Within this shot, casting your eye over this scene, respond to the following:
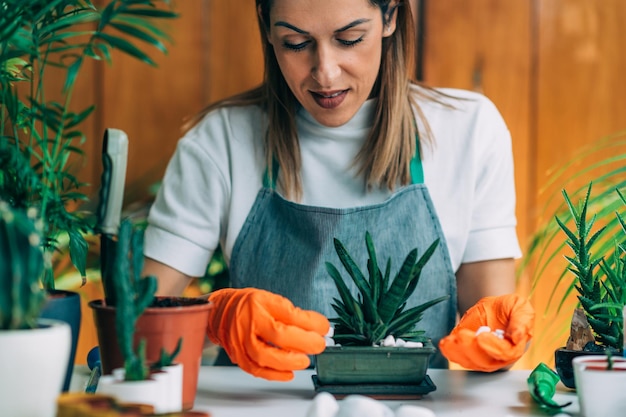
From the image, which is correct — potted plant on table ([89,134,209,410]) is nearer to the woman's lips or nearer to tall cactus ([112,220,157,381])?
tall cactus ([112,220,157,381])

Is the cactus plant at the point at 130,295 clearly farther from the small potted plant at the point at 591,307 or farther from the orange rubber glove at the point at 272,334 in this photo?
the small potted plant at the point at 591,307

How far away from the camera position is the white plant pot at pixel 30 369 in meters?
0.69

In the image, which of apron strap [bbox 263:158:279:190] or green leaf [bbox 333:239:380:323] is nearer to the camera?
green leaf [bbox 333:239:380:323]

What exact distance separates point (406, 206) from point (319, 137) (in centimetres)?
24

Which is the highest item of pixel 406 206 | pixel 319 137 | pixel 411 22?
pixel 411 22

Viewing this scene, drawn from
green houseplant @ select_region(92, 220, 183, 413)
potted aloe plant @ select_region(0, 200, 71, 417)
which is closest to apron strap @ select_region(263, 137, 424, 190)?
green houseplant @ select_region(92, 220, 183, 413)

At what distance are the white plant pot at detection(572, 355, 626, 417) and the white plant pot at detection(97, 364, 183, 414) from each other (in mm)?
456

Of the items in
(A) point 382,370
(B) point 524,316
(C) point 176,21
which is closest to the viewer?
(A) point 382,370

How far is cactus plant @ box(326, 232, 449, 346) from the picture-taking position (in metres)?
1.00

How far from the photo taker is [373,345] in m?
1.02

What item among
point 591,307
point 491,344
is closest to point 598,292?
point 591,307

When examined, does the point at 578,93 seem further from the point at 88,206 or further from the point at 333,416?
the point at 333,416

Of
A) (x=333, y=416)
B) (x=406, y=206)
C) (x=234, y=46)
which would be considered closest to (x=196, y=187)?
(x=406, y=206)

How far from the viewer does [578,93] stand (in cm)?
275
